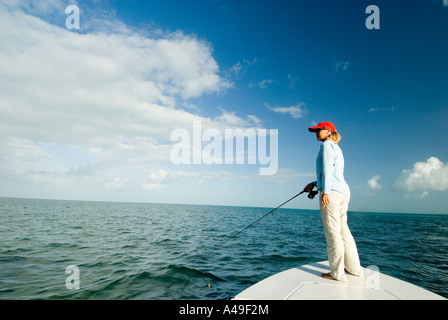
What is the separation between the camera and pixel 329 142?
3680mm

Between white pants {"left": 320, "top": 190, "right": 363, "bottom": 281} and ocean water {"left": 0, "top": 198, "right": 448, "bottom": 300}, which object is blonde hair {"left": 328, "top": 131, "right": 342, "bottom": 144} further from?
ocean water {"left": 0, "top": 198, "right": 448, "bottom": 300}

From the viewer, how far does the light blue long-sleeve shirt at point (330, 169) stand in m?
3.49

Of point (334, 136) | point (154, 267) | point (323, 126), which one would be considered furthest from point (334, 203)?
point (154, 267)

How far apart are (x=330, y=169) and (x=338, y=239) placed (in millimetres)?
1185

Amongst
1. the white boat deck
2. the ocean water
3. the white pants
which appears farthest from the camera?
the ocean water

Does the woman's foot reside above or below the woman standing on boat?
below

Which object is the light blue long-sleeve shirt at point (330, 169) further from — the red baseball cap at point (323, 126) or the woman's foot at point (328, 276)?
the woman's foot at point (328, 276)

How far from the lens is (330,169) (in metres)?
3.51

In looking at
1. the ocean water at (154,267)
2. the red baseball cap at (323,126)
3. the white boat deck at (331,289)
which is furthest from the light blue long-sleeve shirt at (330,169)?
the ocean water at (154,267)

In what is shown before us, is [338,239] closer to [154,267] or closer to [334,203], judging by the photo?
[334,203]

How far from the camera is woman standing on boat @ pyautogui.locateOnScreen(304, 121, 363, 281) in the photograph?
11.4ft

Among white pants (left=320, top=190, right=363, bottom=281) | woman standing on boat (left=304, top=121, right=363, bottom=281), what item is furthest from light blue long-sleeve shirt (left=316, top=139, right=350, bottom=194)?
white pants (left=320, top=190, right=363, bottom=281)

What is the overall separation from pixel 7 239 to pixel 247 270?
1262cm

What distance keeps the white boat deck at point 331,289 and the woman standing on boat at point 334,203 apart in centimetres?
25
